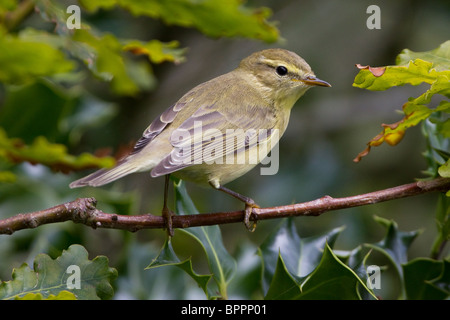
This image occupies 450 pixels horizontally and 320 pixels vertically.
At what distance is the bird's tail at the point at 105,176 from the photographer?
2.38 metres

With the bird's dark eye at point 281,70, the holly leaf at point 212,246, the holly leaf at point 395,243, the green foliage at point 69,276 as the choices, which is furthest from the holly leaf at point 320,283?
the bird's dark eye at point 281,70

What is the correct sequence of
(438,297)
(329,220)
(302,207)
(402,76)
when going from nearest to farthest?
(402,76) → (302,207) → (438,297) → (329,220)

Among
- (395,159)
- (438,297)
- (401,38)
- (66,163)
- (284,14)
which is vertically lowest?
(438,297)

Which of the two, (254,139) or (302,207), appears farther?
(254,139)

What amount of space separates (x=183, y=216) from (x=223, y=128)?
2.67 feet

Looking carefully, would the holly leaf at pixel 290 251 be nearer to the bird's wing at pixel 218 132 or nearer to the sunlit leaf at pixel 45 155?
the bird's wing at pixel 218 132

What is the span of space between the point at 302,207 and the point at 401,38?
3350mm

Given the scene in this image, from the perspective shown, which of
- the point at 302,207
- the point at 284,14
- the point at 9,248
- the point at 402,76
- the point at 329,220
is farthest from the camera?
the point at 284,14

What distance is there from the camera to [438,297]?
2492mm

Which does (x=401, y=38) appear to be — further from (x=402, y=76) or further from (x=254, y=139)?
(x=402, y=76)

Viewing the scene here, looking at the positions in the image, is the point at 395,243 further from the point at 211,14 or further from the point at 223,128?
the point at 211,14

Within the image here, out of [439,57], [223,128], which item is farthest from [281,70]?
[439,57]

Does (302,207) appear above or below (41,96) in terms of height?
below

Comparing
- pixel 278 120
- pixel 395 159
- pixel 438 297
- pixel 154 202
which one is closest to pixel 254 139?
pixel 278 120
